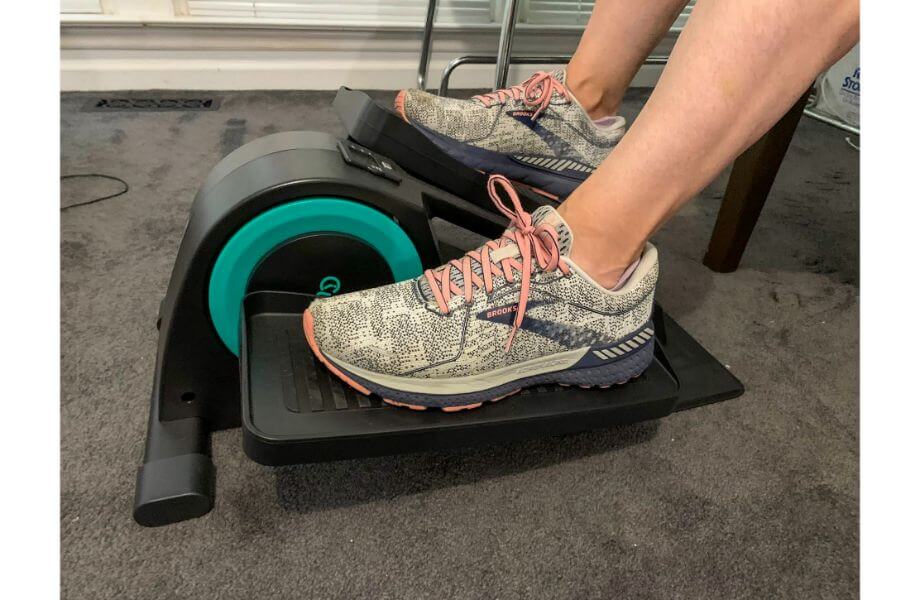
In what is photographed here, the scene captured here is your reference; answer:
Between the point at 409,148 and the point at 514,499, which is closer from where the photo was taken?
the point at 514,499

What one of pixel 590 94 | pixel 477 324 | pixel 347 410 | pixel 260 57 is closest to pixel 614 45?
pixel 590 94

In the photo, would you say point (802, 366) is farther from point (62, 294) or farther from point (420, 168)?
point (62, 294)

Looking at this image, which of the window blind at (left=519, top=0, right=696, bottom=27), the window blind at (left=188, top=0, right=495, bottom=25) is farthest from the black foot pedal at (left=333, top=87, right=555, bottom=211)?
the window blind at (left=519, top=0, right=696, bottom=27)

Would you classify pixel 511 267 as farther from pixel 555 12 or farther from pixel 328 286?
pixel 555 12

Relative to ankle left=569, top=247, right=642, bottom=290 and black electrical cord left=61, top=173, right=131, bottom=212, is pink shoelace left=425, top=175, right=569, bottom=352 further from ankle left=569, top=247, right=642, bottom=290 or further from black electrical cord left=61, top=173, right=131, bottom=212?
black electrical cord left=61, top=173, right=131, bottom=212

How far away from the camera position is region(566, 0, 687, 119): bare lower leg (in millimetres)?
860

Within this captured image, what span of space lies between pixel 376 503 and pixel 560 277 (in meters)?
0.32

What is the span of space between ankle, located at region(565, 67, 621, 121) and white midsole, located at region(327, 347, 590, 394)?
0.41m

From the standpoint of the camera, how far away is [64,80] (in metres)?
1.82

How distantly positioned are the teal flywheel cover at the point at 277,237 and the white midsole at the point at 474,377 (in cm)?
16

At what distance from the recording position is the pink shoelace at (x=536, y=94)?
853 millimetres

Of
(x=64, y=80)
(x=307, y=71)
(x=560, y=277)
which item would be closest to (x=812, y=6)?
(x=560, y=277)

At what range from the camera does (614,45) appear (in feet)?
2.88

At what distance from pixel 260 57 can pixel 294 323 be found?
5.04 feet
